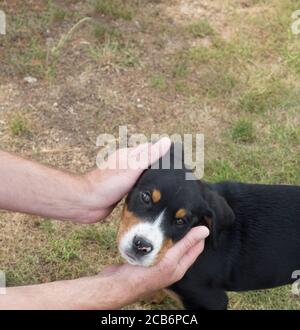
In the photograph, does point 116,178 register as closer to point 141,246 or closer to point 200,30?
point 141,246

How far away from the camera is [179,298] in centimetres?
339

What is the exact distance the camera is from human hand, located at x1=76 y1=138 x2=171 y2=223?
313 centimetres

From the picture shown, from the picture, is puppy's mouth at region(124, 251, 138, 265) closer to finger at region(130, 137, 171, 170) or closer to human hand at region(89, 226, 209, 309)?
human hand at region(89, 226, 209, 309)

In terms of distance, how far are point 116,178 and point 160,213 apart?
0.38 m

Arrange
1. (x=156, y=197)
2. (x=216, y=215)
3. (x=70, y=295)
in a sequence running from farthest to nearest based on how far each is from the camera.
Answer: (x=216, y=215) < (x=156, y=197) < (x=70, y=295)

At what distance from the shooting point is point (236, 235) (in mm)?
3371

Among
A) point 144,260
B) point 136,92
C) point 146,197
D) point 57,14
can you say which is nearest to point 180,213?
point 146,197

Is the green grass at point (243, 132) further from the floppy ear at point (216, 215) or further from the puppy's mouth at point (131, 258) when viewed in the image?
the puppy's mouth at point (131, 258)

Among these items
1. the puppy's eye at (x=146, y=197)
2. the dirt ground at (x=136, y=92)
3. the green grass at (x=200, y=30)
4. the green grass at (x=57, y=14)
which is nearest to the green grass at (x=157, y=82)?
the dirt ground at (x=136, y=92)

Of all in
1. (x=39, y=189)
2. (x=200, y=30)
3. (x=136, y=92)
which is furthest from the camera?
(x=200, y=30)

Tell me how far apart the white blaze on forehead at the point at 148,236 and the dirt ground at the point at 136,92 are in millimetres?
1035

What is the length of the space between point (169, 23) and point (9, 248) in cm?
280

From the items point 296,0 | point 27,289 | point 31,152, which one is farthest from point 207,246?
point 296,0

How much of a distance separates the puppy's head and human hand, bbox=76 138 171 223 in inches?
2.9
